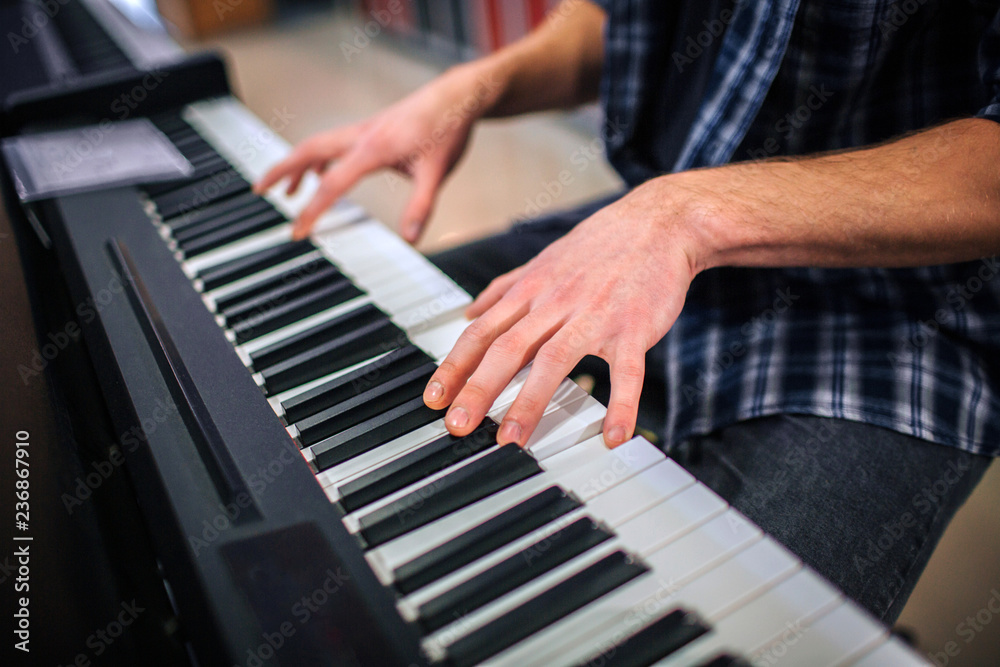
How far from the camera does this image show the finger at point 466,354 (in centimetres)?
65

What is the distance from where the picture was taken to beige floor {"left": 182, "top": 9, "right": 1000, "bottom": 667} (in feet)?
3.92

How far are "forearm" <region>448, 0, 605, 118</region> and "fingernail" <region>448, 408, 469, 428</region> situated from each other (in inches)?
30.3

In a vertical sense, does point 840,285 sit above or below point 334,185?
below

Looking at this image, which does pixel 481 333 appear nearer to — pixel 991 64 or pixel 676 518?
pixel 676 518

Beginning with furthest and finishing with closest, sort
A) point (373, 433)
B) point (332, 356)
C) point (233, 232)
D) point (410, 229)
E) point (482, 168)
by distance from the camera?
point (482, 168), point (410, 229), point (233, 232), point (332, 356), point (373, 433)

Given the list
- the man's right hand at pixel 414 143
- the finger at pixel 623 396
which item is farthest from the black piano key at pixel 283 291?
the finger at pixel 623 396

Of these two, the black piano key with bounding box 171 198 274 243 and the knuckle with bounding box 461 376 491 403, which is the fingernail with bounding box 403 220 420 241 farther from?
the knuckle with bounding box 461 376 491 403

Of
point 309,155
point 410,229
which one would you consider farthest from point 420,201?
point 309,155

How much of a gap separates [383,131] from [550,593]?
90cm

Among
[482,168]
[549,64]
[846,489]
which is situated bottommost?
[482,168]

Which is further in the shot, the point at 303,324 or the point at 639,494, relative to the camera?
the point at 303,324

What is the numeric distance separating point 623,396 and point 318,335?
38cm

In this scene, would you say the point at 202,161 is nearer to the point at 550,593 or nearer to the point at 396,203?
the point at 550,593

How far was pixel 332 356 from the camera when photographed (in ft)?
2.45
